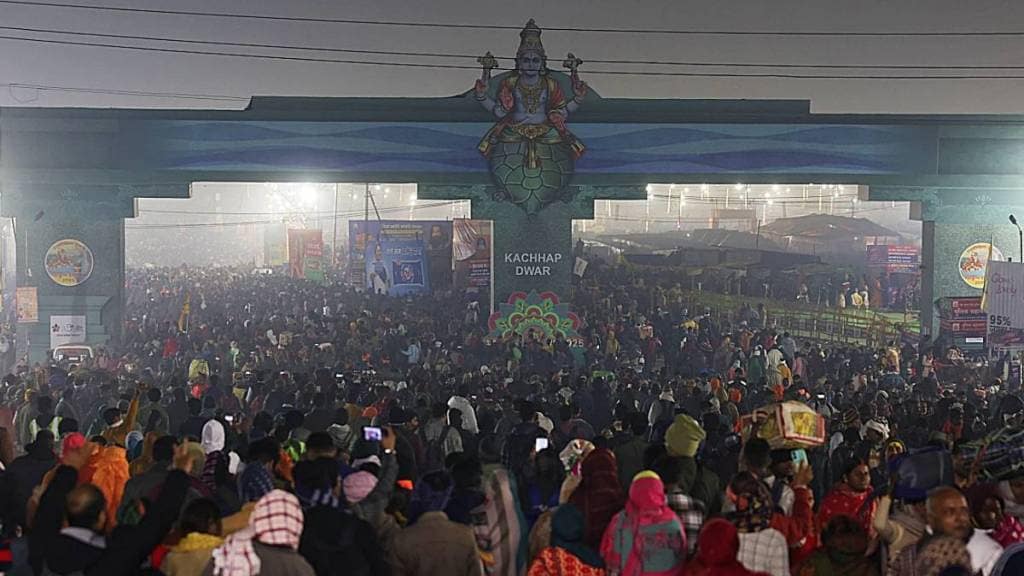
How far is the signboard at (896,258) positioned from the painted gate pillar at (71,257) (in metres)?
Result: 21.1

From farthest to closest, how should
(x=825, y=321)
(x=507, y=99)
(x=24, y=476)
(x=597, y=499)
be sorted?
(x=825, y=321) → (x=507, y=99) → (x=24, y=476) → (x=597, y=499)

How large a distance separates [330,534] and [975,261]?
2439cm

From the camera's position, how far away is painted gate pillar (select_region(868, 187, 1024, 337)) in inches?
1032

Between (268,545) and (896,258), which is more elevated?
(896,258)

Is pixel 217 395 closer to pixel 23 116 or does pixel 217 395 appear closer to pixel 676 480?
pixel 676 480

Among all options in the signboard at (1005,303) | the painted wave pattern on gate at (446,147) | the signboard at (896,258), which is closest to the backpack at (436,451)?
the signboard at (1005,303)

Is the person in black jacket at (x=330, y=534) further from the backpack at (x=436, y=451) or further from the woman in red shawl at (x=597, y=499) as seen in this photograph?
the backpack at (x=436, y=451)

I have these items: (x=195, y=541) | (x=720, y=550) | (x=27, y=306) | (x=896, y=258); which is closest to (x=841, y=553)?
Answer: (x=720, y=550)

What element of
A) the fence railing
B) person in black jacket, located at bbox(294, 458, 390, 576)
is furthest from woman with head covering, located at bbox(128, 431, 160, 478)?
the fence railing

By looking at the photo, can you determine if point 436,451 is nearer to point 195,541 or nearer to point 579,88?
point 195,541

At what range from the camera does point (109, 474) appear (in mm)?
7914

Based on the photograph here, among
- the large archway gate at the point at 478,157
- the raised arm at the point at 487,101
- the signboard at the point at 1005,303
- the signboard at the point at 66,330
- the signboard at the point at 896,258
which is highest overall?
the raised arm at the point at 487,101

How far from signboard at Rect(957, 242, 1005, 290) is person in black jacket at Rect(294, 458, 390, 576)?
78.3ft

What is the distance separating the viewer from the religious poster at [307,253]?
41719mm
